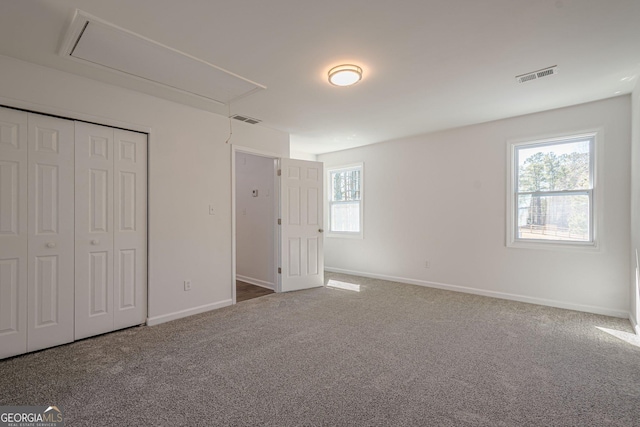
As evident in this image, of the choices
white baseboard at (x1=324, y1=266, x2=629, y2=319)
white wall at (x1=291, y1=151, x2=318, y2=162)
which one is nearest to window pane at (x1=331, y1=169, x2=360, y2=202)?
white wall at (x1=291, y1=151, x2=318, y2=162)

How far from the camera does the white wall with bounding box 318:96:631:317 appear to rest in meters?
3.55

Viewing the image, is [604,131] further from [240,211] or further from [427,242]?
[240,211]

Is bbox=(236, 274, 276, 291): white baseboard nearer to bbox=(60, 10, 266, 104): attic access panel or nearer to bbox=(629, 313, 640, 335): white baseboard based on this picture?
bbox=(60, 10, 266, 104): attic access panel

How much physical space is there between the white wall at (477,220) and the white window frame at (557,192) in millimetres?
61

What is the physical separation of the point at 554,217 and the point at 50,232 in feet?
19.1

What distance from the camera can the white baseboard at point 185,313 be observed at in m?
3.31

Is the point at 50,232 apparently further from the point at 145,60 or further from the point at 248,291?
the point at 248,291

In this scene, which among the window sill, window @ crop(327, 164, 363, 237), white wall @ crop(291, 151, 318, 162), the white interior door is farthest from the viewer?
white wall @ crop(291, 151, 318, 162)

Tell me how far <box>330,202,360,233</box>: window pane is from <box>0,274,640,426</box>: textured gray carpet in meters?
2.84

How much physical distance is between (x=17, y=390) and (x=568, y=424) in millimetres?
3552

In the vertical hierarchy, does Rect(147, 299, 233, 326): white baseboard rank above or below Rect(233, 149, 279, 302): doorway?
below

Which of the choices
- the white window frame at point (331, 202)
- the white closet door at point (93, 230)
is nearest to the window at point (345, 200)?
the white window frame at point (331, 202)

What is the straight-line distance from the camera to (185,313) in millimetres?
3564

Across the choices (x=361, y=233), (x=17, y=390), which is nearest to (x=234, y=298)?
(x=17, y=390)
